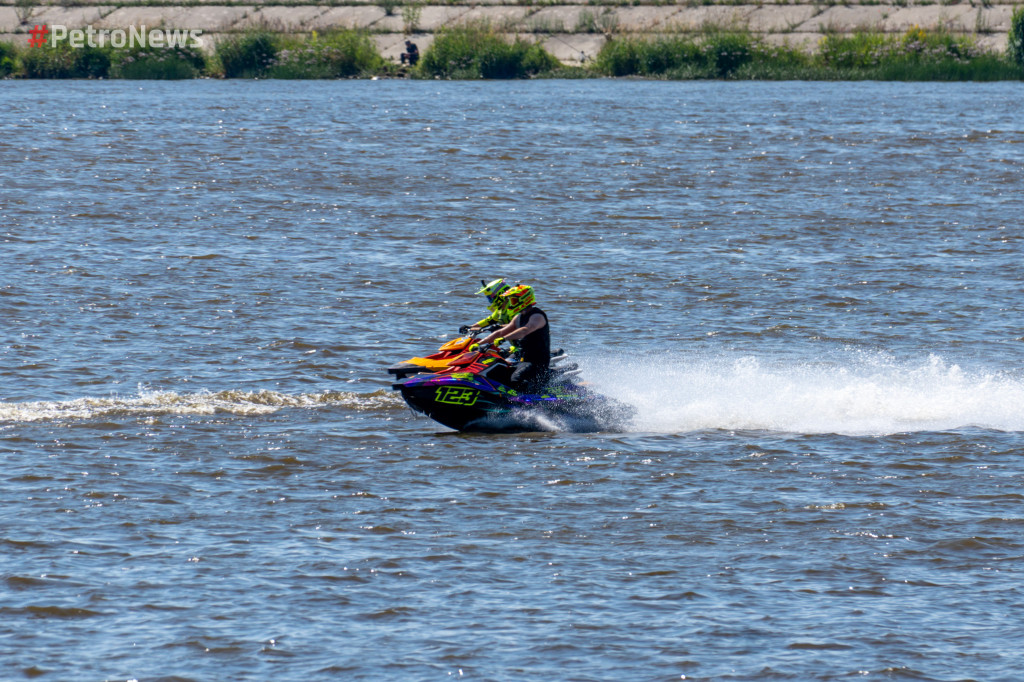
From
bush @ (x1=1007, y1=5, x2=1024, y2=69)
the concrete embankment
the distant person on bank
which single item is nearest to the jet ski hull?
bush @ (x1=1007, y1=5, x2=1024, y2=69)

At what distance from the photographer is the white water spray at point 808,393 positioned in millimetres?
17719

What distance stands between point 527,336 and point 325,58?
52174mm

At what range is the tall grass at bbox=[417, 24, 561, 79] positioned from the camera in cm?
6706

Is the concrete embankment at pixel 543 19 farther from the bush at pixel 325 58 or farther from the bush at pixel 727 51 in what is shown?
the bush at pixel 325 58

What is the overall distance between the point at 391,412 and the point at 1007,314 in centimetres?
1127

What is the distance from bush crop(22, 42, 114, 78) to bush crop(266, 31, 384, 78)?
7.29 metres

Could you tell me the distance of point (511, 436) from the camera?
56.5 feet

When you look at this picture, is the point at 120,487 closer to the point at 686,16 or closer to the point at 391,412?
the point at 391,412

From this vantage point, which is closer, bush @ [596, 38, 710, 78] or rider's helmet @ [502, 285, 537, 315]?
rider's helmet @ [502, 285, 537, 315]

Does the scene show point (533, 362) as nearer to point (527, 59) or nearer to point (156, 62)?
point (527, 59)

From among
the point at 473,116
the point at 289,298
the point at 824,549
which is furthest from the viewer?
the point at 473,116

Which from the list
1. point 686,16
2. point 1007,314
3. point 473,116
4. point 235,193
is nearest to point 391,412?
point 1007,314

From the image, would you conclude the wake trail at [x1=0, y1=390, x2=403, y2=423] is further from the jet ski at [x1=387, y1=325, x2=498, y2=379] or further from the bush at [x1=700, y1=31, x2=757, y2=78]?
A: the bush at [x1=700, y1=31, x2=757, y2=78]

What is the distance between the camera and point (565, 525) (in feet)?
44.6
